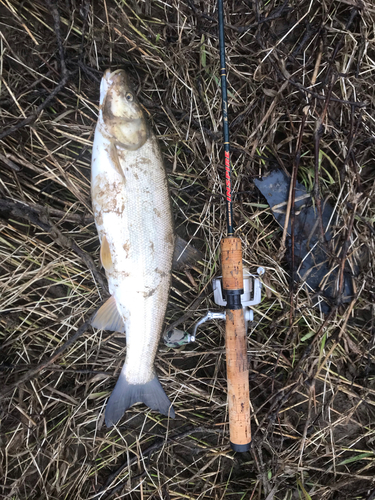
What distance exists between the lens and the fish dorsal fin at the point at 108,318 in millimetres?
1938

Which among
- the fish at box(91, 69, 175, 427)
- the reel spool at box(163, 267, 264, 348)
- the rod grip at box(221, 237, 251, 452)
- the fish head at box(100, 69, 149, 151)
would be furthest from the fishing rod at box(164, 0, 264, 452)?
the fish head at box(100, 69, 149, 151)

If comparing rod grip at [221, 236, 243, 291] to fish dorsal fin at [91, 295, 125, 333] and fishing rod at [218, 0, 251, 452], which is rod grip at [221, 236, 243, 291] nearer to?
fishing rod at [218, 0, 251, 452]

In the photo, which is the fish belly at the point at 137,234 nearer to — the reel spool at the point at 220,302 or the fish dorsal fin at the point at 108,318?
the fish dorsal fin at the point at 108,318

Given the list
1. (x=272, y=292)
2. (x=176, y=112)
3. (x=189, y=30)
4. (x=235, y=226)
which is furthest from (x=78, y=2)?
(x=272, y=292)

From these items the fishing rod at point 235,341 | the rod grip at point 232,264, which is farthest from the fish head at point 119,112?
the rod grip at point 232,264

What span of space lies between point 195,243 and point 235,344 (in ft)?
2.70

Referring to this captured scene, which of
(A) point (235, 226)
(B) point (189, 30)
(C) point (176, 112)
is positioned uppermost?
(B) point (189, 30)

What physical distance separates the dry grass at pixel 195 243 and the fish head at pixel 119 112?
302mm

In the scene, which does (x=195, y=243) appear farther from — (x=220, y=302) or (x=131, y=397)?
(x=131, y=397)

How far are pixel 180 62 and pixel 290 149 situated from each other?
3.12 ft

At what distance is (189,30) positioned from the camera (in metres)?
2.11

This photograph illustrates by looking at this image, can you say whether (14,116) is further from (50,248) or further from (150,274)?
(150,274)

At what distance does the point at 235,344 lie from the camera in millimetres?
1780

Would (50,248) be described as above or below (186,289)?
above
